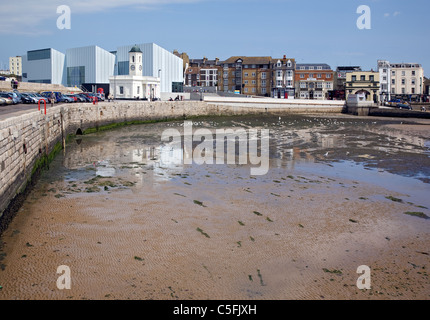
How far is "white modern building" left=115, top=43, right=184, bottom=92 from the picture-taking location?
81438 mm

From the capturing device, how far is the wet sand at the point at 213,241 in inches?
300

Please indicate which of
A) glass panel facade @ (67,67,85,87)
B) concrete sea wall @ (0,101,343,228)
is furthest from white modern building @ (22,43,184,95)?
concrete sea wall @ (0,101,343,228)

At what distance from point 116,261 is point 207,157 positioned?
13916 mm

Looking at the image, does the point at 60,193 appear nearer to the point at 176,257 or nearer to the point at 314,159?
the point at 176,257

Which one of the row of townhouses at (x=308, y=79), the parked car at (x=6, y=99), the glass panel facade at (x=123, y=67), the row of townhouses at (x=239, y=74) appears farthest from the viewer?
the row of townhouses at (x=308, y=79)

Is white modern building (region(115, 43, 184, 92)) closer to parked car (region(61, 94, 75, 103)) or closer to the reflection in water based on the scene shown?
parked car (region(61, 94, 75, 103))

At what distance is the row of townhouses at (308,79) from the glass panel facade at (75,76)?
3379cm

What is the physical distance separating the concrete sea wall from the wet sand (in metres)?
0.83

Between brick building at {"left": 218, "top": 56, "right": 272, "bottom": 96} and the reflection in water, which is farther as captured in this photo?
brick building at {"left": 218, "top": 56, "right": 272, "bottom": 96}

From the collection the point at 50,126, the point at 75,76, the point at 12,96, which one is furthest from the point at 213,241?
the point at 75,76

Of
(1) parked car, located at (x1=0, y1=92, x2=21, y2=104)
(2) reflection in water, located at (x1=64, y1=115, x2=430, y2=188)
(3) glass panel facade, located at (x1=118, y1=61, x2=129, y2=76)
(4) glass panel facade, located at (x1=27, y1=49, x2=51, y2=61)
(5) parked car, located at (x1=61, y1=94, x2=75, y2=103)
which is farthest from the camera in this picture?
(4) glass panel facade, located at (x1=27, y1=49, x2=51, y2=61)

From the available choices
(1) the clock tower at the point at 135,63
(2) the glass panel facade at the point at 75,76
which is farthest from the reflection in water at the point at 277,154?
(2) the glass panel facade at the point at 75,76

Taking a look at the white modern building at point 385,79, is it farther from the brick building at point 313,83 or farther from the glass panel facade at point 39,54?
the glass panel facade at point 39,54
